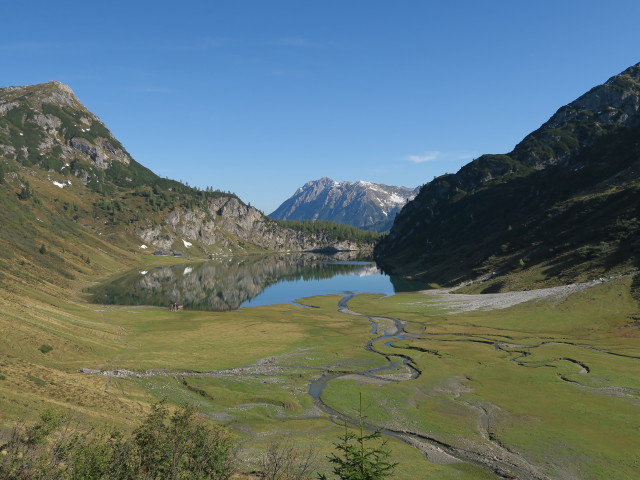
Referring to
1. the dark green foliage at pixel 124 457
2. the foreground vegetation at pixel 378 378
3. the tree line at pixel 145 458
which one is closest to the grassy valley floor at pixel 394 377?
the foreground vegetation at pixel 378 378

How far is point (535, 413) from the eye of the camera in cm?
5019

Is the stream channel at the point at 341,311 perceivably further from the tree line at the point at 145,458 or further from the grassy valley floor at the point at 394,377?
the tree line at the point at 145,458

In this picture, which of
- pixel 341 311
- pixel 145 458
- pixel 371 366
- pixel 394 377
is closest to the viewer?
pixel 145 458

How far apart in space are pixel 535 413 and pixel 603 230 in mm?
125470

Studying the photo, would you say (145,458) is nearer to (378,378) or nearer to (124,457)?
(124,457)

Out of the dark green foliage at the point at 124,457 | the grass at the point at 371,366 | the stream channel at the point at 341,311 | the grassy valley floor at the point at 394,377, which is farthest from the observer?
the grass at the point at 371,366

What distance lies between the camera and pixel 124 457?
21141 millimetres

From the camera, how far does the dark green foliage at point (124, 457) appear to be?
20312mm

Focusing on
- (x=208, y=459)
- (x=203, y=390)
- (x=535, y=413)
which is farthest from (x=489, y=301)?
(x=208, y=459)

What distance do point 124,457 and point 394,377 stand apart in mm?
52516

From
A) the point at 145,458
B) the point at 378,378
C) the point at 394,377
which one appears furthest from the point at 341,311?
the point at 145,458

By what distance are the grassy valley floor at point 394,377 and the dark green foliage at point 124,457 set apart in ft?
41.1

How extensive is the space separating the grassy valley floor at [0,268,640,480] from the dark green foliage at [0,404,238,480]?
1253 cm

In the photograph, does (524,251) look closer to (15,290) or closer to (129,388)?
(129,388)
